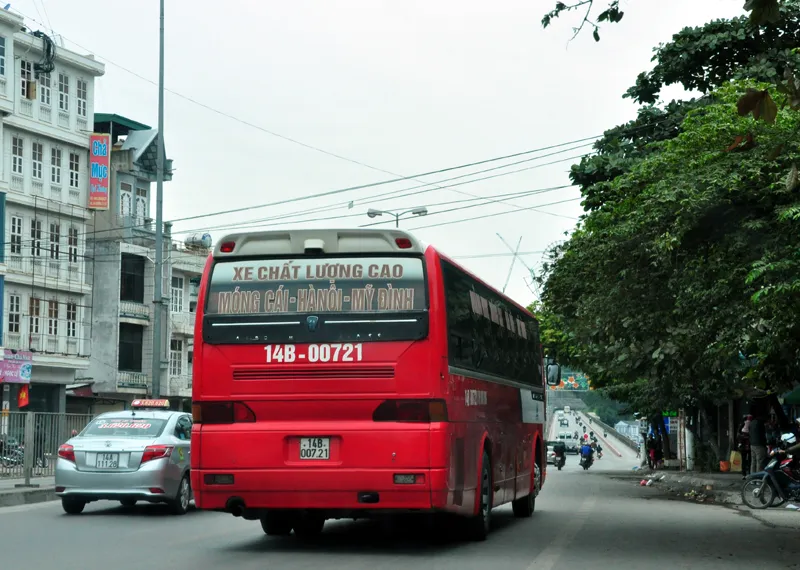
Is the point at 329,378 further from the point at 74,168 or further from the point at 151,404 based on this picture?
the point at 74,168

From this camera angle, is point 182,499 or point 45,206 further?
point 45,206

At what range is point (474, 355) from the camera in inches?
538

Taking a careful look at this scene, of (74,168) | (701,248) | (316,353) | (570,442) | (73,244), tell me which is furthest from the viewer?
(570,442)

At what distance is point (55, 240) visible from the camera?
51156 millimetres

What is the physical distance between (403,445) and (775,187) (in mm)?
5633

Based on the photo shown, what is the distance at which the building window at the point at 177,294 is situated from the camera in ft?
201

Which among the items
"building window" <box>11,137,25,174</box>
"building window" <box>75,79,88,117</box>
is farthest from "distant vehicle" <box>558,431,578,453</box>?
"building window" <box>11,137,25,174</box>

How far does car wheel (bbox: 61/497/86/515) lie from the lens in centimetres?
1791

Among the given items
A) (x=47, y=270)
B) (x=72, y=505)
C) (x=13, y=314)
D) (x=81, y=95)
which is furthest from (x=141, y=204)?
(x=72, y=505)

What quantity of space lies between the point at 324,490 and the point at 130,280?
46466mm

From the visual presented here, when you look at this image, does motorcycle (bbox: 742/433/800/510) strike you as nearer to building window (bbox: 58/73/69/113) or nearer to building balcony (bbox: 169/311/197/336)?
building window (bbox: 58/73/69/113)

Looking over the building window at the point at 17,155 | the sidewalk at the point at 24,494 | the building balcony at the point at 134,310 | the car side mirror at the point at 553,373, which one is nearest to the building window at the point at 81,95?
the building window at the point at 17,155

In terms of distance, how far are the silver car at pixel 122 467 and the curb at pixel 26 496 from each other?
2.38 meters

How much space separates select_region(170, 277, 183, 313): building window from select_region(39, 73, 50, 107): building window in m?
13.5
